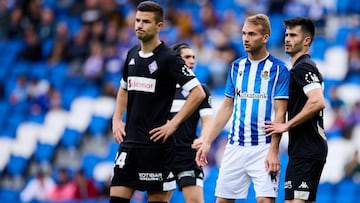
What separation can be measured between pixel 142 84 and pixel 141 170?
2.82 ft

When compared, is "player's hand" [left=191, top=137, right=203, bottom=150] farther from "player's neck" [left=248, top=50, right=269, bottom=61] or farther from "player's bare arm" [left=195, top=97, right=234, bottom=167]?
"player's neck" [left=248, top=50, right=269, bottom=61]

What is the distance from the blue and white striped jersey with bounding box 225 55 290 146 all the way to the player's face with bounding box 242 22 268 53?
178 millimetres

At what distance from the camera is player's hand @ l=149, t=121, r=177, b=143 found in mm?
9414

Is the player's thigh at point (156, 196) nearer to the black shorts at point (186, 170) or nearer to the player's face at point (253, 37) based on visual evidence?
the black shorts at point (186, 170)

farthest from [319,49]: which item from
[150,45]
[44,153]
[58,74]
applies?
[150,45]

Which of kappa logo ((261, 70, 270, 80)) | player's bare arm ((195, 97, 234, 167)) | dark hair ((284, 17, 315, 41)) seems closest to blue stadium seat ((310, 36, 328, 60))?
player's bare arm ((195, 97, 234, 167))

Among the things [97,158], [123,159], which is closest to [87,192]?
[97,158]

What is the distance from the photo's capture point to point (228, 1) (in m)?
23.1

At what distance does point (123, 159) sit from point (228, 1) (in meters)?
14.0

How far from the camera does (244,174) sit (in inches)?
380

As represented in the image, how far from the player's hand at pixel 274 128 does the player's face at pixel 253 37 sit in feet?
2.55

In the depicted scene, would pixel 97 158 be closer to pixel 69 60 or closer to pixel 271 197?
pixel 69 60

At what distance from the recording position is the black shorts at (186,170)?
11.2 meters

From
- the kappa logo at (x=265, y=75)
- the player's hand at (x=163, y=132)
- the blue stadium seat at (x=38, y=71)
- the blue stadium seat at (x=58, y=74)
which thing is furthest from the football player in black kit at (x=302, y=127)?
the blue stadium seat at (x=38, y=71)
